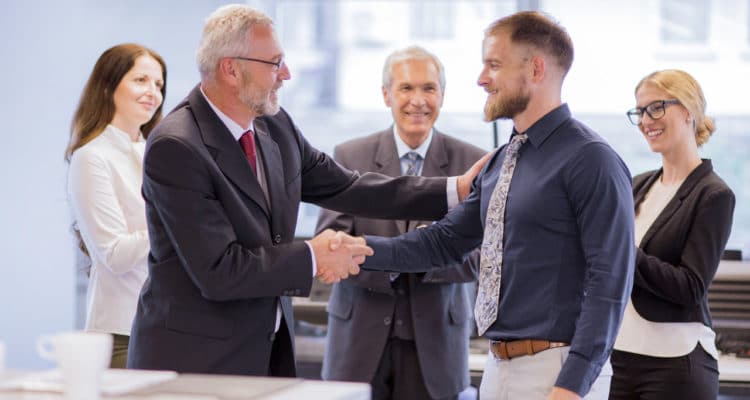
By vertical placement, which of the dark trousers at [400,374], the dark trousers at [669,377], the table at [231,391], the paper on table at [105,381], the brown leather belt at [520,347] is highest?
the table at [231,391]

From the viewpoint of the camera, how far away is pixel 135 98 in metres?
2.95

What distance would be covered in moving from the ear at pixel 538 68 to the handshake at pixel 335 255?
0.63 meters

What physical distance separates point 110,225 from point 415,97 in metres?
1.07

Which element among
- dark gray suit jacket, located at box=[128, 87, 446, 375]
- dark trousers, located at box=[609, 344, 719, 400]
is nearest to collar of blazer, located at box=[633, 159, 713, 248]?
dark trousers, located at box=[609, 344, 719, 400]

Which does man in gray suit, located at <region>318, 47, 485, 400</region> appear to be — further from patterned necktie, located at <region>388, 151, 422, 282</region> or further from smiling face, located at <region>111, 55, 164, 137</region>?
smiling face, located at <region>111, 55, 164, 137</region>

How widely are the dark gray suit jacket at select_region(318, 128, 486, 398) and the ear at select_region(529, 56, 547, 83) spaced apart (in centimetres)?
80

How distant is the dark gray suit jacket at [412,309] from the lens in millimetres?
2861

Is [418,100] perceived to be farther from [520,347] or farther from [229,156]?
[520,347]

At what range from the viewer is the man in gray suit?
287 centimetres

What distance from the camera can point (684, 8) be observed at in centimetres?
490

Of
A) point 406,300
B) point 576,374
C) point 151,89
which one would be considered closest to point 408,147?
point 406,300

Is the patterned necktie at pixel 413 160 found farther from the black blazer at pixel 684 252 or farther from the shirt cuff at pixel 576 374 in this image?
the shirt cuff at pixel 576 374

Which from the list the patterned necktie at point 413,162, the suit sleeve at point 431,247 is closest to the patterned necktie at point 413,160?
the patterned necktie at point 413,162

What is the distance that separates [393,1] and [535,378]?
3.40m
